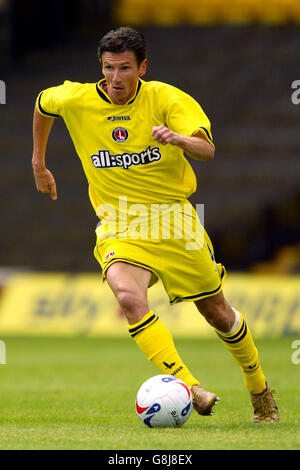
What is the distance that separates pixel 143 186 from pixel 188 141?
0.68 m

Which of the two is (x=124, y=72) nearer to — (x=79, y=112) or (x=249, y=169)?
(x=79, y=112)

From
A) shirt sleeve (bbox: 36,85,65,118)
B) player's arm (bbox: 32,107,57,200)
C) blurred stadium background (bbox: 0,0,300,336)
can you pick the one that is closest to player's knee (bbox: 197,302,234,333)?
player's arm (bbox: 32,107,57,200)

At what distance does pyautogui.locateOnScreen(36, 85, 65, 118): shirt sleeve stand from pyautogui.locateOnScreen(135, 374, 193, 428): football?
200 cm

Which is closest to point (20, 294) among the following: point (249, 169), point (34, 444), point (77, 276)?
point (77, 276)

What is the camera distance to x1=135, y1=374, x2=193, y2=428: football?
Result: 5746mm

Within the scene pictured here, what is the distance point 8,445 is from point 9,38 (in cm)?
2256

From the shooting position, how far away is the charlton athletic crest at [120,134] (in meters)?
6.40

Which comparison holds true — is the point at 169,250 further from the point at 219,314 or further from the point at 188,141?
the point at 188,141

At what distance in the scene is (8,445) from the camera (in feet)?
16.5

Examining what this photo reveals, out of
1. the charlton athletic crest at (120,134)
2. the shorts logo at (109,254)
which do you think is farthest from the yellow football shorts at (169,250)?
the charlton athletic crest at (120,134)

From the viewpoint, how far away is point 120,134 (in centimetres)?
641

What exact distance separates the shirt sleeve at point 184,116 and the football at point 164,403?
1.52m

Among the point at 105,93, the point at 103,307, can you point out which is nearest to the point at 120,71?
the point at 105,93

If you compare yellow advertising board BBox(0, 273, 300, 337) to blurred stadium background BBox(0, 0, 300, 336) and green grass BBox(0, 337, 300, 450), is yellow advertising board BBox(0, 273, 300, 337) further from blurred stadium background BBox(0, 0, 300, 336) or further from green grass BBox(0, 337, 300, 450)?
green grass BBox(0, 337, 300, 450)
